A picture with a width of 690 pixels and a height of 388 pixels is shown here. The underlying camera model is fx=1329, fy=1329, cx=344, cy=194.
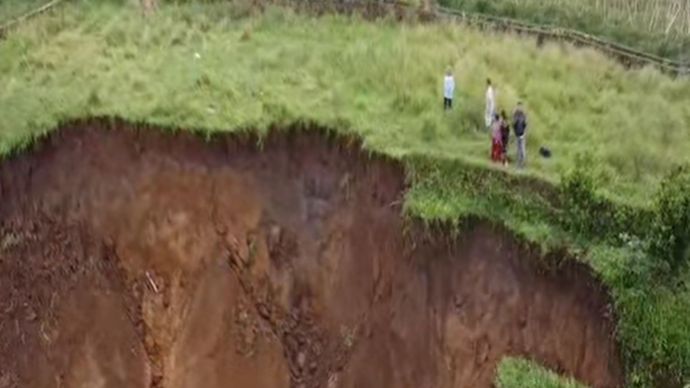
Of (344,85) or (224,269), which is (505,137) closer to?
(344,85)

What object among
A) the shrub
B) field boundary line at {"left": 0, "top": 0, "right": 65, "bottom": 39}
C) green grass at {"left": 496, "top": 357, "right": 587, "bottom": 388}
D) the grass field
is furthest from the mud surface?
field boundary line at {"left": 0, "top": 0, "right": 65, "bottom": 39}

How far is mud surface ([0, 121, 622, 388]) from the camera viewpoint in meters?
16.8

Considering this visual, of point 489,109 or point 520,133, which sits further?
point 489,109

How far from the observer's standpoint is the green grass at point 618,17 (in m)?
22.1

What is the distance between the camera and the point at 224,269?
18219 millimetres

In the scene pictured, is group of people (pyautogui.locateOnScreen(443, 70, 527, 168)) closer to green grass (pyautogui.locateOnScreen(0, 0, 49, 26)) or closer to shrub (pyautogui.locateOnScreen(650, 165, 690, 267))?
shrub (pyautogui.locateOnScreen(650, 165, 690, 267))

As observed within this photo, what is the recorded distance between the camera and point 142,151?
1839 cm

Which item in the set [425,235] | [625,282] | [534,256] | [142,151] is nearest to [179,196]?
[142,151]

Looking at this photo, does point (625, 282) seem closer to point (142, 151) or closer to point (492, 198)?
point (492, 198)

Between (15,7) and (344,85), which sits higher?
(15,7)

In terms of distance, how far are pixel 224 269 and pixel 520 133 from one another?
445 centimetres

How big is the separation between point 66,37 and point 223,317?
17.6ft

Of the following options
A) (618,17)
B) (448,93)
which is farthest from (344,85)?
(618,17)

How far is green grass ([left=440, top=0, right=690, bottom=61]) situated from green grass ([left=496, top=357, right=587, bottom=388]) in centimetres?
783
